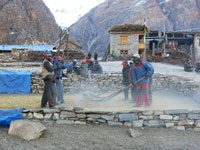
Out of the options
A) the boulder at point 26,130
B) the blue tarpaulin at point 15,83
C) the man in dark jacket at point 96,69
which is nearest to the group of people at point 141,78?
the boulder at point 26,130

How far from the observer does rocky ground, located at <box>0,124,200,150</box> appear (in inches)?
163

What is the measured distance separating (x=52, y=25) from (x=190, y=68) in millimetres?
72206

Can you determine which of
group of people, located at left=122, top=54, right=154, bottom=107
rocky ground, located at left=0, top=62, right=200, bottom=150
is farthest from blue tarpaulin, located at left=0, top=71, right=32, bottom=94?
group of people, located at left=122, top=54, right=154, bottom=107

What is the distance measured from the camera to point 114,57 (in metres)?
23.1

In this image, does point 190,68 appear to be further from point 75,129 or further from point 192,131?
Answer: point 75,129

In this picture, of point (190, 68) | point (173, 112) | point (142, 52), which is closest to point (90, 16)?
point (142, 52)

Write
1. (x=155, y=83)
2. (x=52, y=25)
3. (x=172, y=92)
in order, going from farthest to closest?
(x=52, y=25)
(x=155, y=83)
(x=172, y=92)

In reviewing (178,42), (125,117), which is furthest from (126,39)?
(125,117)

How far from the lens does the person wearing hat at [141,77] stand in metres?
6.17

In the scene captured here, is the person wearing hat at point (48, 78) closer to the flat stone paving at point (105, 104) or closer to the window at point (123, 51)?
the flat stone paving at point (105, 104)

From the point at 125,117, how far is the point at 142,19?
74.9 metres

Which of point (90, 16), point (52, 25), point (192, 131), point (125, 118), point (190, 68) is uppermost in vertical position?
point (90, 16)

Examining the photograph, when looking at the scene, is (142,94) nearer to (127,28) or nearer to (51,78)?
(51,78)

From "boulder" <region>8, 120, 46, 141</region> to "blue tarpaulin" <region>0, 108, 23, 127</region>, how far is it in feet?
1.08
